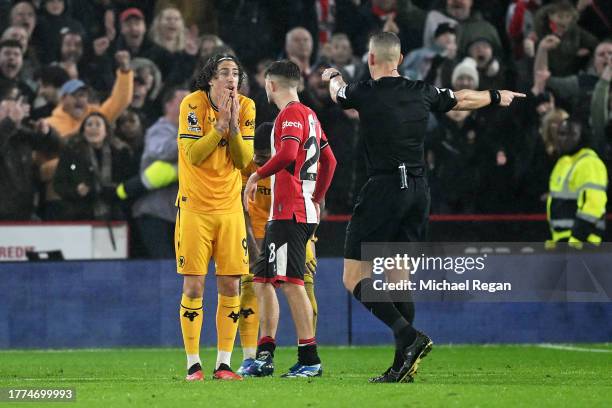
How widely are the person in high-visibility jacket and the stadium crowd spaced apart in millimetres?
798

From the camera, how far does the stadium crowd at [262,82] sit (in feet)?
46.8

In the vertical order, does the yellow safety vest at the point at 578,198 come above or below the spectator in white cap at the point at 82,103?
below

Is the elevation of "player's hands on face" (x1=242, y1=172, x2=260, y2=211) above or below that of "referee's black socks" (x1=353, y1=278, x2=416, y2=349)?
above

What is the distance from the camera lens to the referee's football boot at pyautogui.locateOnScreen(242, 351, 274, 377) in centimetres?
865

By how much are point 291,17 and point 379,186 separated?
8132 mm

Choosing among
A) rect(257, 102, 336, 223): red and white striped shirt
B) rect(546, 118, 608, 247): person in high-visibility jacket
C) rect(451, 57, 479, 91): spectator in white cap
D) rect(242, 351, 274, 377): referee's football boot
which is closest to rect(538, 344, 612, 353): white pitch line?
rect(546, 118, 608, 247): person in high-visibility jacket

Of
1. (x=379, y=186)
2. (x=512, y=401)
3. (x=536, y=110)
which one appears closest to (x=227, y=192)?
(x=379, y=186)

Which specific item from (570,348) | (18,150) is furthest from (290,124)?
(18,150)

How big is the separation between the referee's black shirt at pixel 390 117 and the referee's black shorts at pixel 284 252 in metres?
0.72

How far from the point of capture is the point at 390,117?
788 centimetres

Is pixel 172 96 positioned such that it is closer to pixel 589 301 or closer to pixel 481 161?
pixel 481 161

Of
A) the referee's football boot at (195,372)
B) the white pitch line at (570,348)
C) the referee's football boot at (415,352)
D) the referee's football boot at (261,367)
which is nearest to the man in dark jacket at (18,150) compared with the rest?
the white pitch line at (570,348)

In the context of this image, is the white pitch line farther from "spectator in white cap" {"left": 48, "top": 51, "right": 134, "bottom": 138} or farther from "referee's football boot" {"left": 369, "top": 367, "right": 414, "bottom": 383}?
"spectator in white cap" {"left": 48, "top": 51, "right": 134, "bottom": 138}

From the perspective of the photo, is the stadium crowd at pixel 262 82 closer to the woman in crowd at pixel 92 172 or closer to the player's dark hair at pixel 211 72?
the woman in crowd at pixel 92 172
